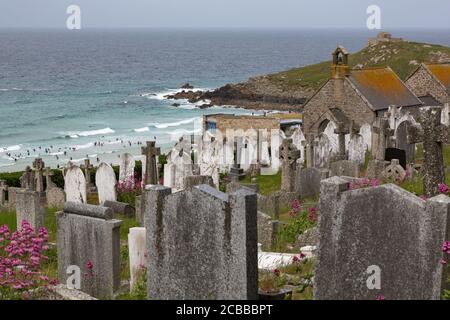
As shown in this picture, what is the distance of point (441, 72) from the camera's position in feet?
134

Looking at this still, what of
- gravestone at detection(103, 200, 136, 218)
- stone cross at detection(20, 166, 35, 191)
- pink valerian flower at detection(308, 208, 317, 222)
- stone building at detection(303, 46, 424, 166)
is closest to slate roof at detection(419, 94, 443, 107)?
stone building at detection(303, 46, 424, 166)

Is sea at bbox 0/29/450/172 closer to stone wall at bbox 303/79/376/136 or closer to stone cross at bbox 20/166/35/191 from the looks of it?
stone wall at bbox 303/79/376/136

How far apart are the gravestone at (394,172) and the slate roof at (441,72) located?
70.2 feet

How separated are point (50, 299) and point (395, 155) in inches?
576

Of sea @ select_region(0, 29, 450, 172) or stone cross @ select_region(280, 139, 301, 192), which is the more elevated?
stone cross @ select_region(280, 139, 301, 192)

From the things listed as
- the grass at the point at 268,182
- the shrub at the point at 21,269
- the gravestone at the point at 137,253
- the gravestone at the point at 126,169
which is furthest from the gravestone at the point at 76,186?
the gravestone at the point at 137,253

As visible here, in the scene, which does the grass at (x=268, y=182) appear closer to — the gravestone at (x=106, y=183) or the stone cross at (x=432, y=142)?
the gravestone at (x=106, y=183)

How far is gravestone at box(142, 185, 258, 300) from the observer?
28.5 feet

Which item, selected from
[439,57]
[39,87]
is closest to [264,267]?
[439,57]

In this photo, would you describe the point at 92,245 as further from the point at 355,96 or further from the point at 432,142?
the point at 355,96

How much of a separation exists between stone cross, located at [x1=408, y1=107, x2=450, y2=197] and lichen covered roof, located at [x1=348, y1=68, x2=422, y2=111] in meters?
22.5

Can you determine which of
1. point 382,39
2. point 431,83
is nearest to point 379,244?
point 431,83

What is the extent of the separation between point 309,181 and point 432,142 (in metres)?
6.25

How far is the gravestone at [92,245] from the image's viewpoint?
10680 mm
